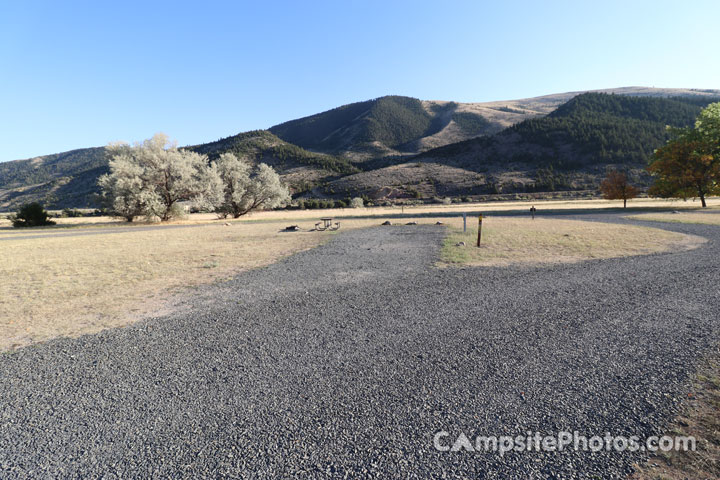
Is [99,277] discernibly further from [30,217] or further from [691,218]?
[691,218]

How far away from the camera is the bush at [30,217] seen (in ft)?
111

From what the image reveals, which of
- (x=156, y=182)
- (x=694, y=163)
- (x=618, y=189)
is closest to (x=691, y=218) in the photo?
(x=694, y=163)

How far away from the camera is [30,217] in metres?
34.2

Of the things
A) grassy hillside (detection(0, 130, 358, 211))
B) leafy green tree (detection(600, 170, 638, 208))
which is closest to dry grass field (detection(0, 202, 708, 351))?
leafy green tree (detection(600, 170, 638, 208))

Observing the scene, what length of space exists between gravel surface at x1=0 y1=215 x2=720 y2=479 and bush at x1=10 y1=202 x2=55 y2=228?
42.3 m

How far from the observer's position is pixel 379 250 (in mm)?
14312

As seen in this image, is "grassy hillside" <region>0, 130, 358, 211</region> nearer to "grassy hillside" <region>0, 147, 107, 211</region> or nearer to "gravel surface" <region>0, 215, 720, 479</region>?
"grassy hillside" <region>0, 147, 107, 211</region>

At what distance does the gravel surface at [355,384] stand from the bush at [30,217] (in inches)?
1666

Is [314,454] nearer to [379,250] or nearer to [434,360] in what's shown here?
[434,360]

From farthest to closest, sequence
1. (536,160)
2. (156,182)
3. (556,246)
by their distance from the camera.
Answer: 1. (536,160)
2. (156,182)
3. (556,246)

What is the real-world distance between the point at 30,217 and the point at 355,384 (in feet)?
157

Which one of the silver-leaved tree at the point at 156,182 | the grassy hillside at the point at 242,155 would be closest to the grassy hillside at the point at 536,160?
the grassy hillside at the point at 242,155

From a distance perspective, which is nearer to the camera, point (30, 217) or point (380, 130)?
point (30, 217)

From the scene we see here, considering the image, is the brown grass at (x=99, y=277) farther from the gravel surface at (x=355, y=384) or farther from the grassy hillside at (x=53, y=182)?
the grassy hillside at (x=53, y=182)
